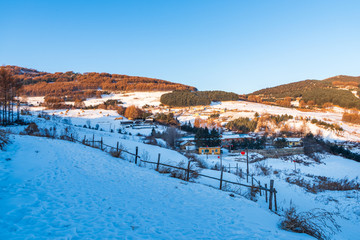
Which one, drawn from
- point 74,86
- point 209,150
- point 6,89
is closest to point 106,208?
point 6,89

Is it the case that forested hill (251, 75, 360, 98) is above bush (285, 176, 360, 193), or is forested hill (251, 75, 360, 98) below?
above

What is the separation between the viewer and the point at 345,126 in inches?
2712

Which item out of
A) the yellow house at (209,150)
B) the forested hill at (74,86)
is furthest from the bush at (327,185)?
the forested hill at (74,86)

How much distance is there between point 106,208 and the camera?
186 inches

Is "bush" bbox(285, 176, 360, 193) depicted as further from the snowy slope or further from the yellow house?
the yellow house

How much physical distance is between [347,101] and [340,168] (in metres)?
108

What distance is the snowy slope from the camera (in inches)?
142

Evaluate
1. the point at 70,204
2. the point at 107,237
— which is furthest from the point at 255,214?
the point at 70,204

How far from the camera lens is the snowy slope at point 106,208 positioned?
11.8ft

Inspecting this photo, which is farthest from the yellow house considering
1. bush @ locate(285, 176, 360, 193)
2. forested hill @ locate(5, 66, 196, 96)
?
forested hill @ locate(5, 66, 196, 96)

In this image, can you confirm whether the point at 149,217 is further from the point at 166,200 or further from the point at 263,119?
the point at 263,119

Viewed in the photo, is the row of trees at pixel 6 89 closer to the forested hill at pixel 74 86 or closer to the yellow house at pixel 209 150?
the yellow house at pixel 209 150

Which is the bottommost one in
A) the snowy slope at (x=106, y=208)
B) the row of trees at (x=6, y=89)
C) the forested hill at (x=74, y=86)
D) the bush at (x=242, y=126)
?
the bush at (x=242, y=126)

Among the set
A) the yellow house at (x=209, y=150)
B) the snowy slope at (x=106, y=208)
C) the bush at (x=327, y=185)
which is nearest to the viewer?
the snowy slope at (x=106, y=208)
